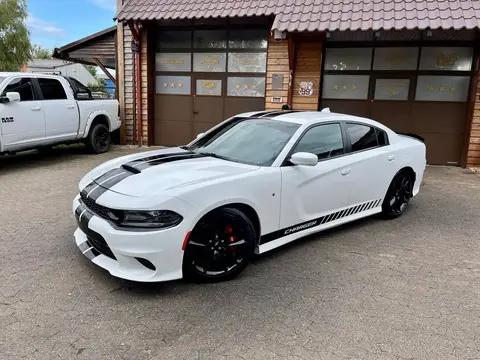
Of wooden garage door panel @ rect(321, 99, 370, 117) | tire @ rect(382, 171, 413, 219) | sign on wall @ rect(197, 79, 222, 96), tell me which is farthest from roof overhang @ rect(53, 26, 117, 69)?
tire @ rect(382, 171, 413, 219)

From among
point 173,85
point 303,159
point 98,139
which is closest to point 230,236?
point 303,159

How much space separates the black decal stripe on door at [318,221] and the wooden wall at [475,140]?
5.24 m

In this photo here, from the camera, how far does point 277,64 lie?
9.55 meters

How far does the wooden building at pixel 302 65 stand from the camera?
8211 mm

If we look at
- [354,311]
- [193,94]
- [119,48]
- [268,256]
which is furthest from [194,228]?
[119,48]

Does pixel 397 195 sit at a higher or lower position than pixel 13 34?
lower

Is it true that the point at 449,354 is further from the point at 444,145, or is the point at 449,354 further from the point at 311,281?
the point at 444,145

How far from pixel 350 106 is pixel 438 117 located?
203 cm

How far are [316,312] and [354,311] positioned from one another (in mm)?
304

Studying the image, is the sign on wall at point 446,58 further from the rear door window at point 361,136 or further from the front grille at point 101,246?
the front grille at point 101,246

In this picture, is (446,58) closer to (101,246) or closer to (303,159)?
(303,159)

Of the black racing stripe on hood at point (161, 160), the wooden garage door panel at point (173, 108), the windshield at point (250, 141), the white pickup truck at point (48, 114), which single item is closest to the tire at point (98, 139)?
the white pickup truck at point (48, 114)

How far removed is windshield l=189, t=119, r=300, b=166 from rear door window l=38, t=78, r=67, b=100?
5.11m

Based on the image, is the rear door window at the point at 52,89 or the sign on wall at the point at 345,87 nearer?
the rear door window at the point at 52,89
